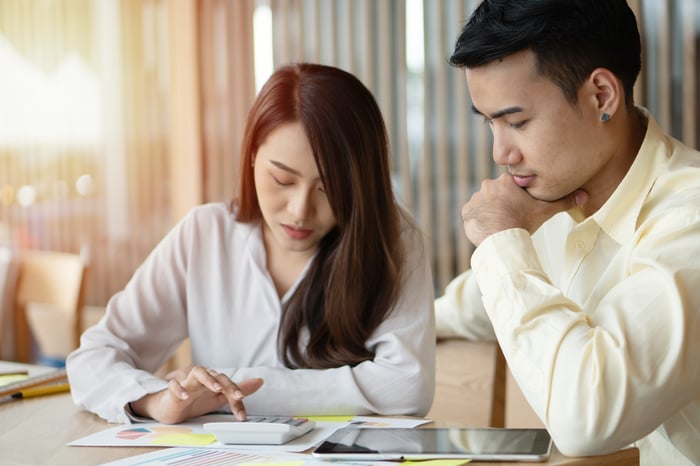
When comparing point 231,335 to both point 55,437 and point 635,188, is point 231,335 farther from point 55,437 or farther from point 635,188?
point 635,188

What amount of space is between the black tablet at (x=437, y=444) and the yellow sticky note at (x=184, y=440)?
0.60 ft

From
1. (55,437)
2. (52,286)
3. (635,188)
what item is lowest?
(52,286)

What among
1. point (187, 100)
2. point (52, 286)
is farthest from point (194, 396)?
point (187, 100)

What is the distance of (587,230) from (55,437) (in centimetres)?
90

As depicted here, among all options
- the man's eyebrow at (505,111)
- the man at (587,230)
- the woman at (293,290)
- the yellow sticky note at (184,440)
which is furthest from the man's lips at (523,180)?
the yellow sticky note at (184,440)

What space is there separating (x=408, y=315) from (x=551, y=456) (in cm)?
54

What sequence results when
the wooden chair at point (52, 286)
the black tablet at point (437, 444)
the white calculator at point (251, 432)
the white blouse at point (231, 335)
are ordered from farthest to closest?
1. the wooden chair at point (52, 286)
2. the white blouse at point (231, 335)
3. the white calculator at point (251, 432)
4. the black tablet at point (437, 444)

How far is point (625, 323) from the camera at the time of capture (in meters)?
1.26

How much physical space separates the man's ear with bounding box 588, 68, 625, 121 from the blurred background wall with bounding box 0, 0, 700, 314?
1.75 metres

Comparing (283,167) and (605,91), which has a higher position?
(605,91)

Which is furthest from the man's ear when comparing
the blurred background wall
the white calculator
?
the blurred background wall

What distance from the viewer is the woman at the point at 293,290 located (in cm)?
160

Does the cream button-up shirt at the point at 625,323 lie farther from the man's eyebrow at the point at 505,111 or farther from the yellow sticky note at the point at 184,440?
the yellow sticky note at the point at 184,440

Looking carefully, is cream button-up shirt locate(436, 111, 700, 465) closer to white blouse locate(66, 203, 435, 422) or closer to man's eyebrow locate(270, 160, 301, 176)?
white blouse locate(66, 203, 435, 422)
